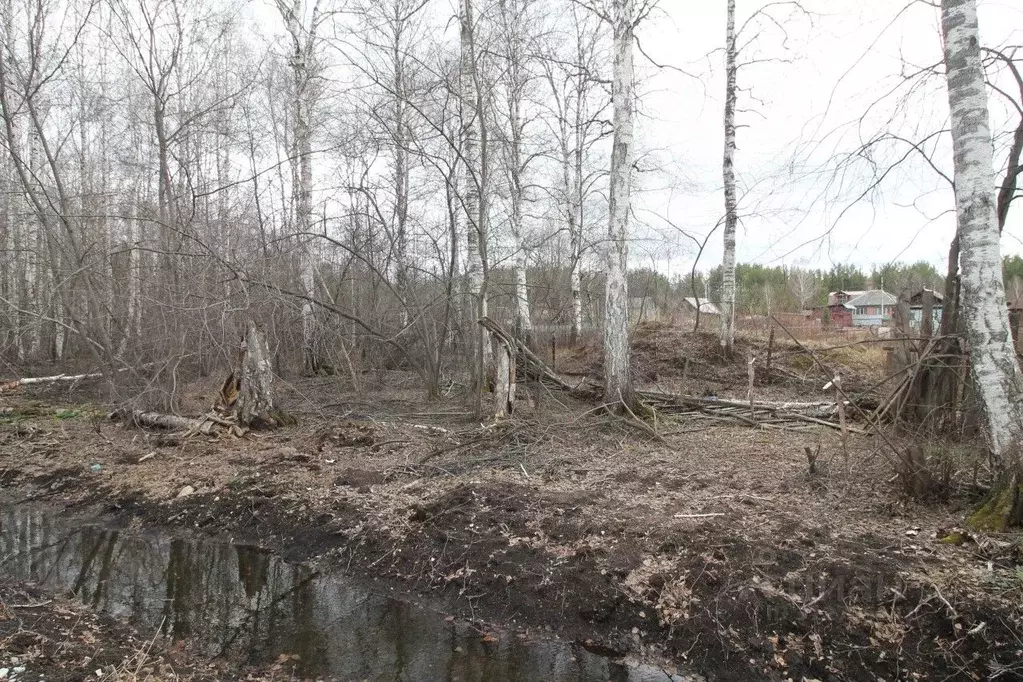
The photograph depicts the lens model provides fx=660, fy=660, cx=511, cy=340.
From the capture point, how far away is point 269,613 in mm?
5020

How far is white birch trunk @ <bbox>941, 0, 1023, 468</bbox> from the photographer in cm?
466

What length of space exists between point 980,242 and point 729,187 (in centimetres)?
1059

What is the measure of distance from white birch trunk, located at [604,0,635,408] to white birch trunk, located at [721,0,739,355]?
652 cm

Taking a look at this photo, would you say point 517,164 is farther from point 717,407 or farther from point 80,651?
point 80,651

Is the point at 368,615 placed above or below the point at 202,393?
below

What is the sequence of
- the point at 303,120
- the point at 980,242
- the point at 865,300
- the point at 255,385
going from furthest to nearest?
the point at 865,300 < the point at 303,120 < the point at 255,385 < the point at 980,242

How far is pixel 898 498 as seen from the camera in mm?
5512

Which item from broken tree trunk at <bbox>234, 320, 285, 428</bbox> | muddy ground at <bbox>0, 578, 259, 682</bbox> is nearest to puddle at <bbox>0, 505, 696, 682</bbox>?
muddy ground at <bbox>0, 578, 259, 682</bbox>

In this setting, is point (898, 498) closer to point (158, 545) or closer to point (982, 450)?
point (982, 450)

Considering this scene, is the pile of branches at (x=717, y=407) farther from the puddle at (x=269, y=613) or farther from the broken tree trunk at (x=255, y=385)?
the puddle at (x=269, y=613)

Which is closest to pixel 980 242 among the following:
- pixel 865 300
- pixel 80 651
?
pixel 80 651

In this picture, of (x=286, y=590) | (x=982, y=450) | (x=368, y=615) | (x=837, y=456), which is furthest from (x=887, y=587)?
(x=286, y=590)

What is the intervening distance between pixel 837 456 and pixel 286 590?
5.41m

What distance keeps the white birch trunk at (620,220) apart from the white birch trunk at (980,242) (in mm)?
4113
